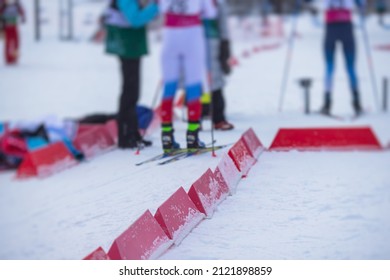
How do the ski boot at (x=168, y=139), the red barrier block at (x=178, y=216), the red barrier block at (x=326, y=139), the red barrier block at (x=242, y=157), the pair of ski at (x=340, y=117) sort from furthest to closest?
the pair of ski at (x=340, y=117) < the red barrier block at (x=326, y=139) < the ski boot at (x=168, y=139) < the red barrier block at (x=242, y=157) < the red barrier block at (x=178, y=216)

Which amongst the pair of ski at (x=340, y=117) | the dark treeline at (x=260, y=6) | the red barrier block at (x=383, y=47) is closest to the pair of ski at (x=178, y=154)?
the pair of ski at (x=340, y=117)

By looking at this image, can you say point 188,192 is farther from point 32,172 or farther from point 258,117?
point 258,117

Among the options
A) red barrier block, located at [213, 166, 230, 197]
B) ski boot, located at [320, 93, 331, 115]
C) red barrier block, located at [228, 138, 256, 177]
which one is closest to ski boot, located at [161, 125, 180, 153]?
red barrier block, located at [228, 138, 256, 177]

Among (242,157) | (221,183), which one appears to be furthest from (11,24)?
(221,183)

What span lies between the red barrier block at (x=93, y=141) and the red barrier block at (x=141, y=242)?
1817mm

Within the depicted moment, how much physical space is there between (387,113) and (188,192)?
3.02 metres

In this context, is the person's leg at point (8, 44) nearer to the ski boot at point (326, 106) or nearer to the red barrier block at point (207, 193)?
the ski boot at point (326, 106)

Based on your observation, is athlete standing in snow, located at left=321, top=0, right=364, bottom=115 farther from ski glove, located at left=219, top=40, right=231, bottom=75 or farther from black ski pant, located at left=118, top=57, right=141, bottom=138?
black ski pant, located at left=118, top=57, right=141, bottom=138

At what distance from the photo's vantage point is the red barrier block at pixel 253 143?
3.65 meters

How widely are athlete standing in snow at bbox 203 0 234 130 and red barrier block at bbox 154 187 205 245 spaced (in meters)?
1.47

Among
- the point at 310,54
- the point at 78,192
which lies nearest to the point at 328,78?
the point at 78,192

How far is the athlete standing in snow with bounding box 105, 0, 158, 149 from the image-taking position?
3.69 metres

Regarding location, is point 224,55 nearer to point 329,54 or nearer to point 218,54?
A: point 218,54

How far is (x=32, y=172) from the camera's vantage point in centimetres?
405
